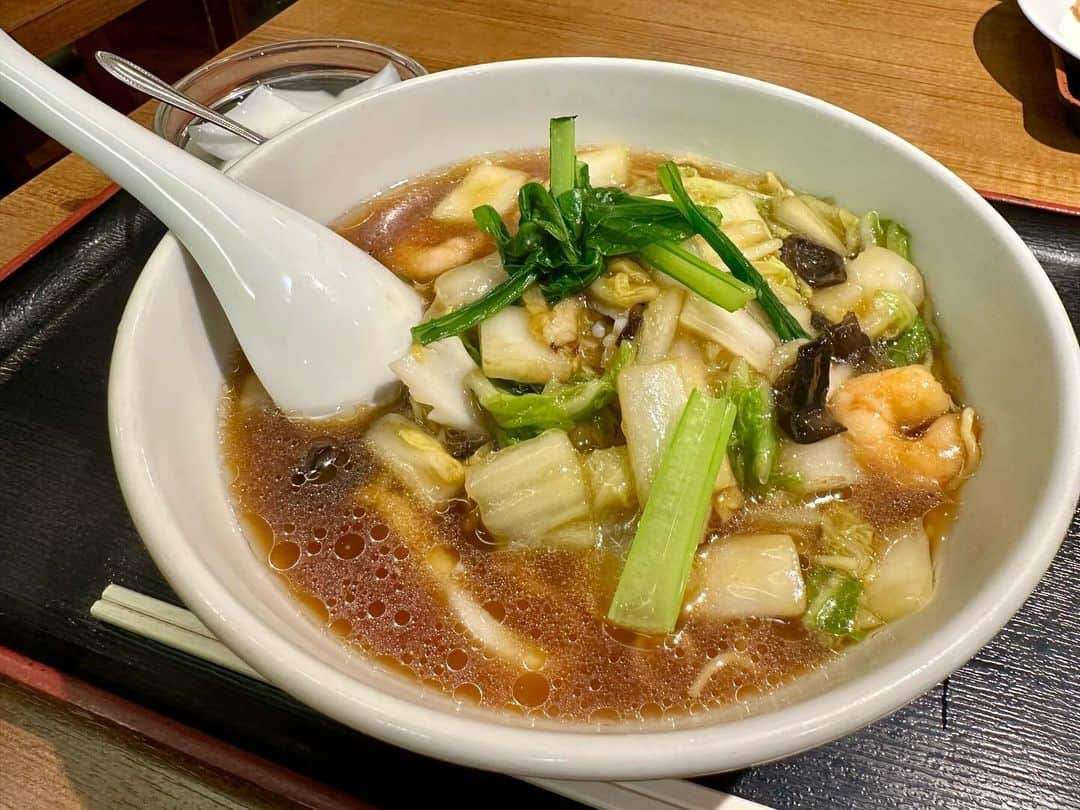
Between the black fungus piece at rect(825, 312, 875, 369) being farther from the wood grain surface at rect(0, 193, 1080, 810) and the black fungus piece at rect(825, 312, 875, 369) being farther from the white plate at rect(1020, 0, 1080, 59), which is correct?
the white plate at rect(1020, 0, 1080, 59)

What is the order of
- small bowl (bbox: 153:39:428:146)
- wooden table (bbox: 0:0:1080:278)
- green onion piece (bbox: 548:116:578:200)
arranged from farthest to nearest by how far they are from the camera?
small bowl (bbox: 153:39:428:146) < wooden table (bbox: 0:0:1080:278) < green onion piece (bbox: 548:116:578:200)

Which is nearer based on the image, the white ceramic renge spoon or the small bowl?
the white ceramic renge spoon

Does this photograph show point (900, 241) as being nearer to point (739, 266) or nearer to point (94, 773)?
point (739, 266)

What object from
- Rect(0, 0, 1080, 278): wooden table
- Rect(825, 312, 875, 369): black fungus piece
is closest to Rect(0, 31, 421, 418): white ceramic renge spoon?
Rect(825, 312, 875, 369): black fungus piece

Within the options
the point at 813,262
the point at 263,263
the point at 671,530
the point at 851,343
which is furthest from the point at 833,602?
the point at 263,263

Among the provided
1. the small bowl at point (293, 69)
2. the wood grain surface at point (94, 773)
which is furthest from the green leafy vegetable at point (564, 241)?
the small bowl at point (293, 69)

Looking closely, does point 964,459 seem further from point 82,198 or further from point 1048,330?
point 82,198

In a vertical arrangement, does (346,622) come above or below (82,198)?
below

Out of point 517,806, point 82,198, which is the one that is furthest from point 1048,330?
point 82,198
